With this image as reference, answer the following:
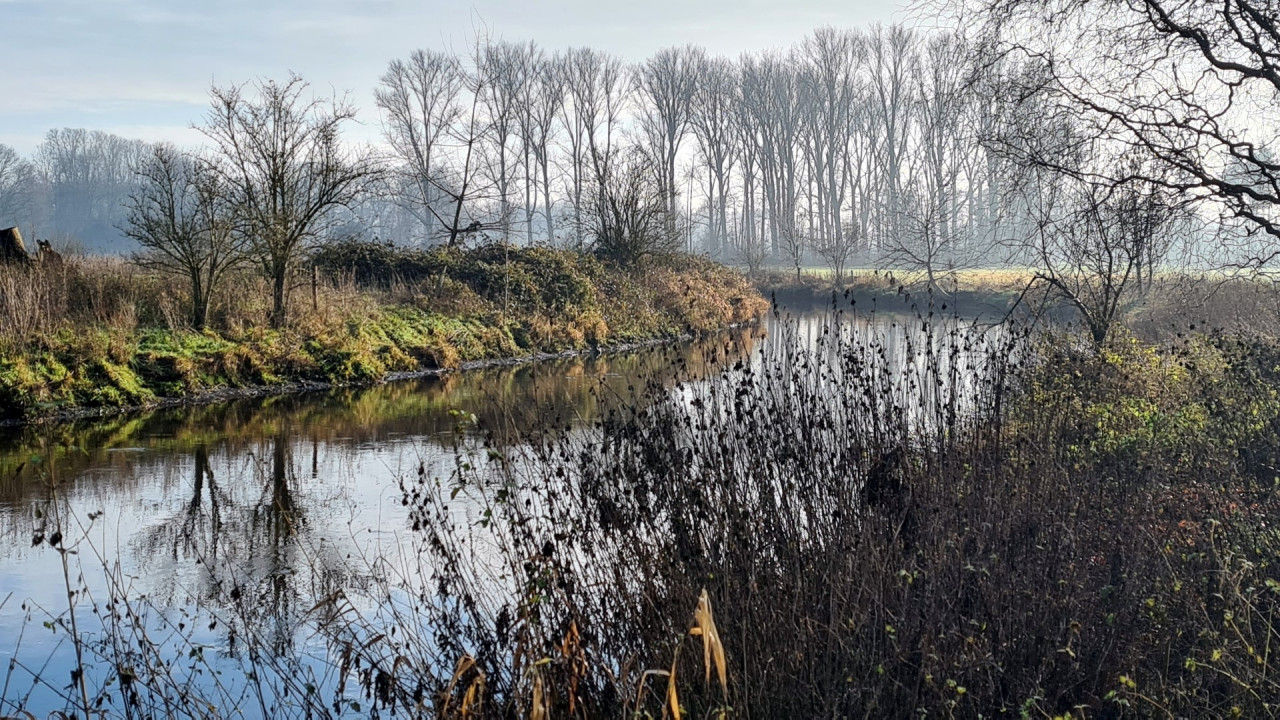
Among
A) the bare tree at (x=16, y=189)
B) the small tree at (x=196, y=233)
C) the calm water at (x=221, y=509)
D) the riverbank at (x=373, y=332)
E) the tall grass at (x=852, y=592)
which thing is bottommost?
the calm water at (x=221, y=509)

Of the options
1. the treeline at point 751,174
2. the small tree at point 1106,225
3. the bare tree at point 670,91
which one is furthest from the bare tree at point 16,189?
the small tree at point 1106,225

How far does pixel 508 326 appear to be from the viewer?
25.7m

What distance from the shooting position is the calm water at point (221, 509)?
6320 millimetres

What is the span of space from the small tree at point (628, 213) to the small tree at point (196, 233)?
14.8 metres

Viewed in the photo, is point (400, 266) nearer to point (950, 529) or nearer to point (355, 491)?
point (355, 491)

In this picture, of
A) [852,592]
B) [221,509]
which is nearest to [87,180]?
[221,509]

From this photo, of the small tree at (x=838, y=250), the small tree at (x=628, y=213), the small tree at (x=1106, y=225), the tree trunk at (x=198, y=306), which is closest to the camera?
the small tree at (x=1106, y=225)

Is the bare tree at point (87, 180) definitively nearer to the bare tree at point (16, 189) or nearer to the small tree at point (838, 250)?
the bare tree at point (16, 189)

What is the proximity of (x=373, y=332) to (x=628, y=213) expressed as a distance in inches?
507

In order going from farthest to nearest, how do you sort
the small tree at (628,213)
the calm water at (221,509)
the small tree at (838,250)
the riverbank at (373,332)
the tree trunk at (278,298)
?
the small tree at (838,250)
the small tree at (628,213)
the tree trunk at (278,298)
the riverbank at (373,332)
the calm water at (221,509)

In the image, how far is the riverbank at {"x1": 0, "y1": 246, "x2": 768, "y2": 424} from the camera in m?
15.6

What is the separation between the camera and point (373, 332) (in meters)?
21.9

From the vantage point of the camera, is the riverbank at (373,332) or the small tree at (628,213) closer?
the riverbank at (373,332)

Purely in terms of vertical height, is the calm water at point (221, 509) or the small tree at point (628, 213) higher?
the small tree at point (628, 213)
